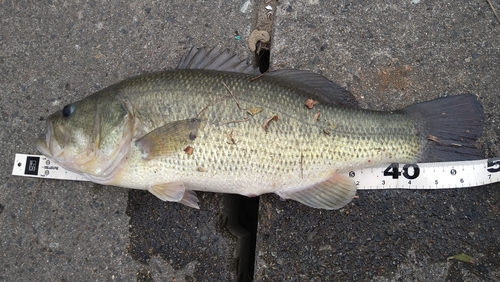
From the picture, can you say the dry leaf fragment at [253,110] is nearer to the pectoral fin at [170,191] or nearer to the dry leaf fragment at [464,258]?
the pectoral fin at [170,191]

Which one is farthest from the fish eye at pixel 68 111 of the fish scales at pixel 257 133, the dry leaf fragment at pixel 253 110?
the dry leaf fragment at pixel 253 110

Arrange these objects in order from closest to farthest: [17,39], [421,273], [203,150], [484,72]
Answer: [203,150] < [421,273] < [484,72] < [17,39]

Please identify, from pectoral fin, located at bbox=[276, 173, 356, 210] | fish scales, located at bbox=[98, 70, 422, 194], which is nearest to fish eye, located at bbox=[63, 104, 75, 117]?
fish scales, located at bbox=[98, 70, 422, 194]

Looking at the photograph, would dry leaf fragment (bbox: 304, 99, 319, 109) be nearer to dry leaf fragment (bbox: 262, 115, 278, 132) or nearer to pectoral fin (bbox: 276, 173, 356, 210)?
dry leaf fragment (bbox: 262, 115, 278, 132)

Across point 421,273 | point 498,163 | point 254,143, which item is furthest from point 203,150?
point 498,163

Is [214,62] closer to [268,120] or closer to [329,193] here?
[268,120]

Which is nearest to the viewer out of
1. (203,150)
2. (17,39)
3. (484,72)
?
(203,150)

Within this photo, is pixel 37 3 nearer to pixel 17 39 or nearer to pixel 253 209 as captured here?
pixel 17 39
